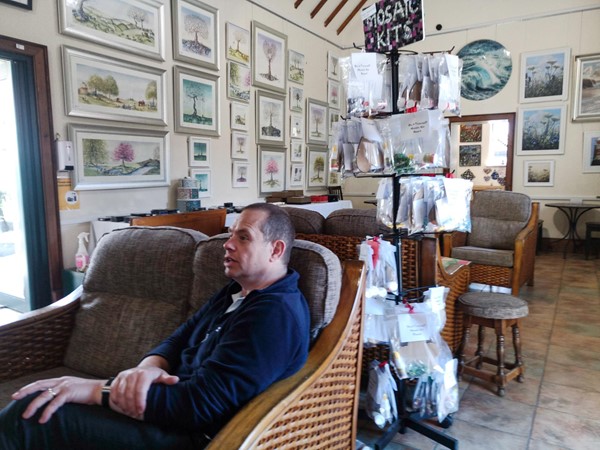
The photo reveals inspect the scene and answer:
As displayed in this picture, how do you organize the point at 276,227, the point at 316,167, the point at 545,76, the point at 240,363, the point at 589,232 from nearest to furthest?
the point at 240,363
the point at 276,227
the point at 589,232
the point at 545,76
the point at 316,167

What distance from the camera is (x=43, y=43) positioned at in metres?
3.27

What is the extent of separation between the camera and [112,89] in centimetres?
374

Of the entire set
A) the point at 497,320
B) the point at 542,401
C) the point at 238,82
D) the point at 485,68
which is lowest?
the point at 542,401

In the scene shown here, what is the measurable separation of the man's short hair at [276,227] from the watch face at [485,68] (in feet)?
21.0

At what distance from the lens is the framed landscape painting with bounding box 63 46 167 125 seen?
345 centimetres

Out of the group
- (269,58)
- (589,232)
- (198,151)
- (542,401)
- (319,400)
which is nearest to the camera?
(319,400)

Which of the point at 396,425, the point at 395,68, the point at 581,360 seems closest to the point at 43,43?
the point at 395,68

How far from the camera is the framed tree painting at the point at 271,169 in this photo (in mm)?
5746

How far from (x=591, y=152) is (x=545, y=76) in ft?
4.50

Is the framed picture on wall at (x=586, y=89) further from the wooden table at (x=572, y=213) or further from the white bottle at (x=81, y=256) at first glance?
the white bottle at (x=81, y=256)

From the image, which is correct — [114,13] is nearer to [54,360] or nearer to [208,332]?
[54,360]

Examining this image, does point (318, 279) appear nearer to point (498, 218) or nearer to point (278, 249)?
point (278, 249)

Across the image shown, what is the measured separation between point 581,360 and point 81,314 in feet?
9.93

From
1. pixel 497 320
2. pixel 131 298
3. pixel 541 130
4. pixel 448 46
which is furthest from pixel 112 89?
pixel 541 130
